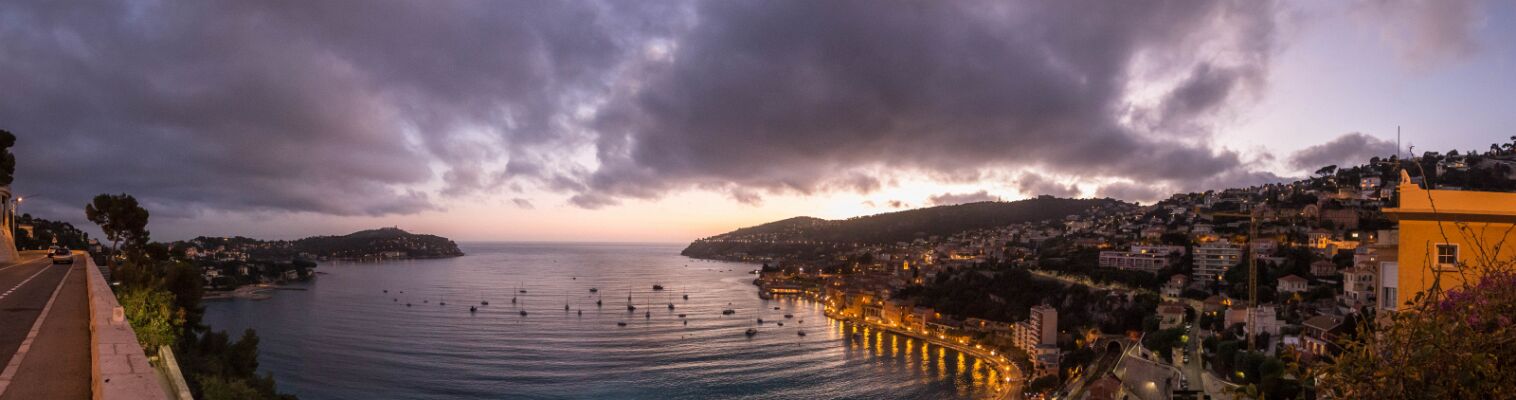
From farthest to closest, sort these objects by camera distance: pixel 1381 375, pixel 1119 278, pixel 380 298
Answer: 1. pixel 380 298
2. pixel 1119 278
3. pixel 1381 375

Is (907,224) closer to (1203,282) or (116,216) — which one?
(1203,282)

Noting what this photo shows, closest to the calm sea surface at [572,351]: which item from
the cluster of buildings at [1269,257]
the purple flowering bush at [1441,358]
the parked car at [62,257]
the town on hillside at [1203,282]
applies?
the town on hillside at [1203,282]

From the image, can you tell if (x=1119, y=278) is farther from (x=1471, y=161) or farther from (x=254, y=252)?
(x=254, y=252)

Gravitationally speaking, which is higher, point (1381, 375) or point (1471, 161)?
point (1471, 161)

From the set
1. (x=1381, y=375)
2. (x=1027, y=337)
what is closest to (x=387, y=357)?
(x=1027, y=337)

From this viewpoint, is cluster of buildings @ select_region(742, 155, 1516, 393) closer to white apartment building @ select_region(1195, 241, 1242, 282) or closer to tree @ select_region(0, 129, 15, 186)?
white apartment building @ select_region(1195, 241, 1242, 282)

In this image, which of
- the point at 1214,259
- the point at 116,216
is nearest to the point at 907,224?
the point at 1214,259

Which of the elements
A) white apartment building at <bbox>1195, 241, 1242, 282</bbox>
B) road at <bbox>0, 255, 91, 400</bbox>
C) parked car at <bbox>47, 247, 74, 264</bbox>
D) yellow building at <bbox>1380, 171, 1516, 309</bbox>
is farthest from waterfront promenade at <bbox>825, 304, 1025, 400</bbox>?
parked car at <bbox>47, 247, 74, 264</bbox>
